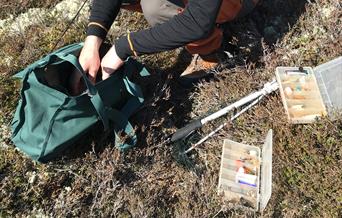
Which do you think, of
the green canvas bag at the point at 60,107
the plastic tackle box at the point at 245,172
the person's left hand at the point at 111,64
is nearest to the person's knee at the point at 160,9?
the green canvas bag at the point at 60,107

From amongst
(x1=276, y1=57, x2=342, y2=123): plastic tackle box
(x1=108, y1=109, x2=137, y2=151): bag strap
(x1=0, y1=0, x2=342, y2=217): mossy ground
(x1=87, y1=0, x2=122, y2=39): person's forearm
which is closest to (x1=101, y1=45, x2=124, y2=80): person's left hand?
(x1=87, y1=0, x2=122, y2=39): person's forearm

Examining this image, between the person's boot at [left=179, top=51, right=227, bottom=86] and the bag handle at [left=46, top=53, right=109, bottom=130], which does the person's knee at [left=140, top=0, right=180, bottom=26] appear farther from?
the bag handle at [left=46, top=53, right=109, bottom=130]

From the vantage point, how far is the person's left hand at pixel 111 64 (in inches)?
145

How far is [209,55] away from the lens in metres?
4.48

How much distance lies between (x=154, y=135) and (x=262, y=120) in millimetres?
881

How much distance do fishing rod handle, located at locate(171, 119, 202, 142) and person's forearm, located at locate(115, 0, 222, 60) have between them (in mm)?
674

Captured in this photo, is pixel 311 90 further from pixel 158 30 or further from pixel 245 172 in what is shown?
pixel 158 30

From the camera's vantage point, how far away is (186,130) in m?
3.98

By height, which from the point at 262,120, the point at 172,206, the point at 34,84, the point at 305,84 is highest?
the point at 34,84

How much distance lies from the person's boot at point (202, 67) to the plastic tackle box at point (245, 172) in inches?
29.7

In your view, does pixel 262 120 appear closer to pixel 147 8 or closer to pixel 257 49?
pixel 257 49

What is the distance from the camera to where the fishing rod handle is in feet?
13.0

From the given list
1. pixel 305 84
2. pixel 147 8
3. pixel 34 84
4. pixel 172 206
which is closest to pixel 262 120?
pixel 305 84

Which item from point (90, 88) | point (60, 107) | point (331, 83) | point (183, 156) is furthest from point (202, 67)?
point (60, 107)
